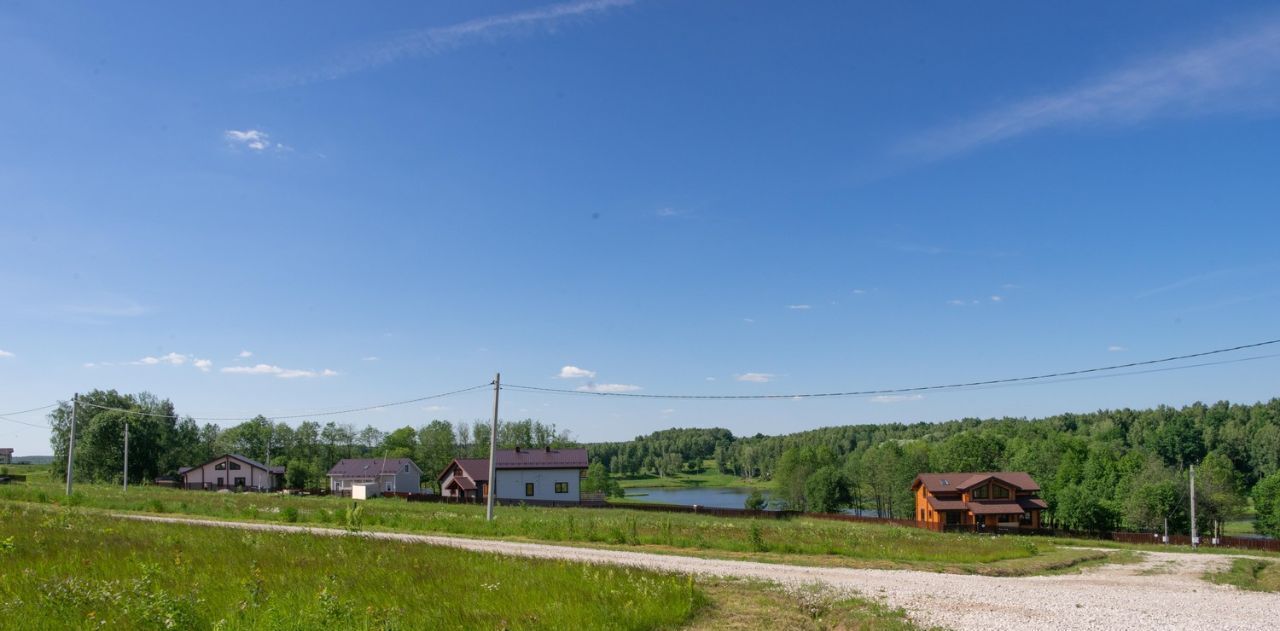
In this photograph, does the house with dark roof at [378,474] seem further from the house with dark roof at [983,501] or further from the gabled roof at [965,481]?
the gabled roof at [965,481]

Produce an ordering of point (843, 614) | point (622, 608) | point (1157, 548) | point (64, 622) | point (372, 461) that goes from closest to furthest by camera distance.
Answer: point (64, 622) → point (622, 608) → point (843, 614) → point (1157, 548) → point (372, 461)

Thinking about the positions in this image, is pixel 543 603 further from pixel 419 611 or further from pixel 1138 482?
pixel 1138 482

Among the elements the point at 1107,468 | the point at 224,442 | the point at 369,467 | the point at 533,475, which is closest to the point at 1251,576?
the point at 533,475

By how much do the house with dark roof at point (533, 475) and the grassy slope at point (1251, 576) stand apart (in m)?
52.4

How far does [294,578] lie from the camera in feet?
41.6

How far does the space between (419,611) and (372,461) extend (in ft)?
296

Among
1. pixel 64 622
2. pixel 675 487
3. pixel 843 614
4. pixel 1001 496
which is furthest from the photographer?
pixel 675 487

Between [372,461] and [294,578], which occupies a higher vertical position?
[294,578]

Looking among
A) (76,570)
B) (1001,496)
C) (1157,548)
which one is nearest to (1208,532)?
(1001,496)

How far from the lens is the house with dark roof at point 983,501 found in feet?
237

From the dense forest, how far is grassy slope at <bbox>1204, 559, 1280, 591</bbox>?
44.5 m

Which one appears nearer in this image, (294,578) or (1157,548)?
(294,578)

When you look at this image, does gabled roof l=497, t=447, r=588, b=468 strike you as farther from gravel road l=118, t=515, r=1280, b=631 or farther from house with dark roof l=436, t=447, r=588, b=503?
gravel road l=118, t=515, r=1280, b=631

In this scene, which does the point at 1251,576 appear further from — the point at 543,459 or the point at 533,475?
the point at 543,459
